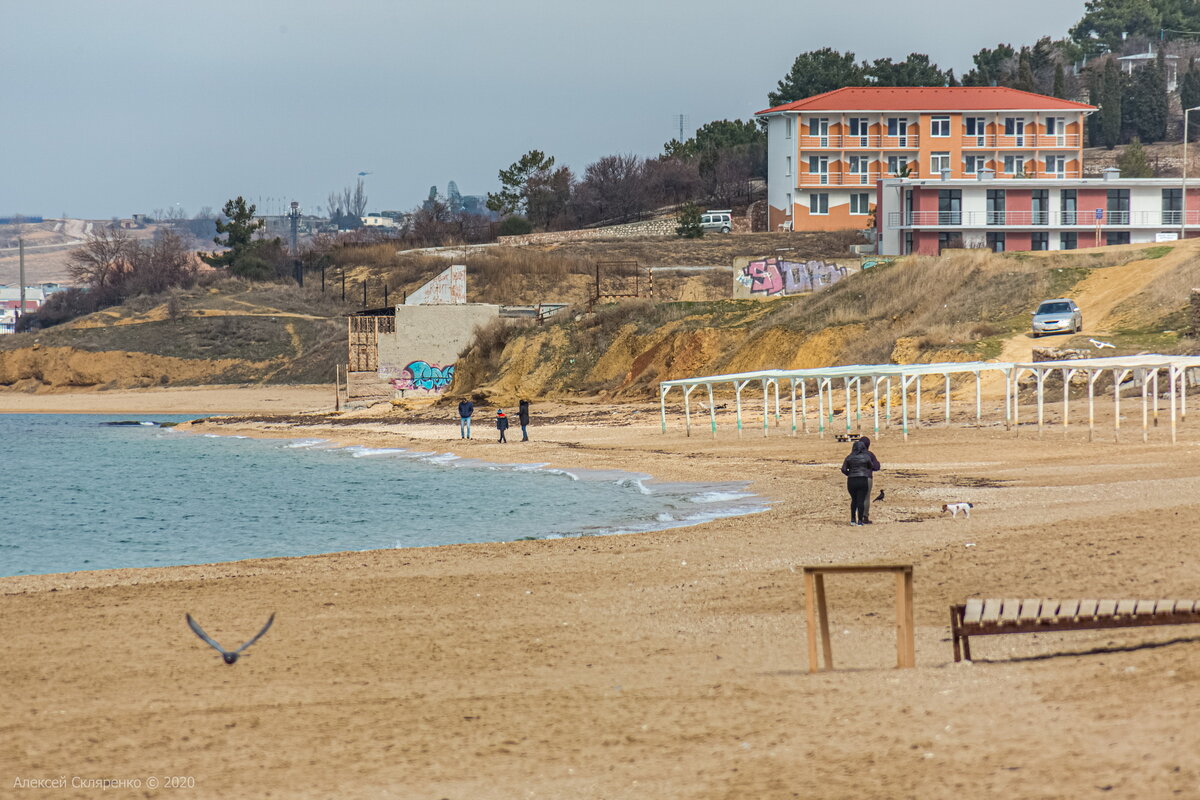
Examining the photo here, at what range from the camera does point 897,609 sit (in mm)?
10586

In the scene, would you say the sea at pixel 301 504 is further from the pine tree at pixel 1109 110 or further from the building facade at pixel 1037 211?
the pine tree at pixel 1109 110

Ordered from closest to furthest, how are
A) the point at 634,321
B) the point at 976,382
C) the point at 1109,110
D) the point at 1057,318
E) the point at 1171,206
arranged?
the point at 976,382, the point at 1057,318, the point at 634,321, the point at 1171,206, the point at 1109,110

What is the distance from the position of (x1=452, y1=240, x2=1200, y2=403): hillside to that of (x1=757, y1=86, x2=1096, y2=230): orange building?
36.2 m

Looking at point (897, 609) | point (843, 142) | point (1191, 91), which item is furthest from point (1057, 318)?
point (1191, 91)

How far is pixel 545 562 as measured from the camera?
19094 mm

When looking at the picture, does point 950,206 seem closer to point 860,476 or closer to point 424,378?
point 424,378

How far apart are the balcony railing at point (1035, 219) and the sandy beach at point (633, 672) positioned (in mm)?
57639

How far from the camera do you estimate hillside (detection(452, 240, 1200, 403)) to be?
47250 mm

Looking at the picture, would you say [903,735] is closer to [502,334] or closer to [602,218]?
[502,334]

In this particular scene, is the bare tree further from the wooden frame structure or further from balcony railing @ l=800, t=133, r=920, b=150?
the wooden frame structure

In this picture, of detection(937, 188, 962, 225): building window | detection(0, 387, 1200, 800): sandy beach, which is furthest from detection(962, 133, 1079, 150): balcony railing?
detection(0, 387, 1200, 800): sandy beach

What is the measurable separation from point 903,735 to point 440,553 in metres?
12.9

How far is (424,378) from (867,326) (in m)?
23.6

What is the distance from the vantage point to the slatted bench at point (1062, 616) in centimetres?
1022
